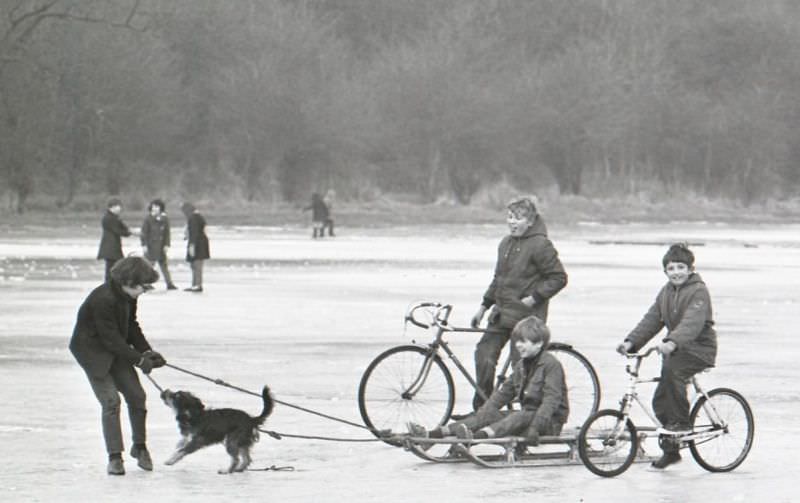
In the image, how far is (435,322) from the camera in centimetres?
1142

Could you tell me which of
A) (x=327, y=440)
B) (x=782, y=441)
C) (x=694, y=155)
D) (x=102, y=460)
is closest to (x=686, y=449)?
(x=782, y=441)

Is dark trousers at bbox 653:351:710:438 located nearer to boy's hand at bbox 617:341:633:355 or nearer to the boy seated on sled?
boy's hand at bbox 617:341:633:355

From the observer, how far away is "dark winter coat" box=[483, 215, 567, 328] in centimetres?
1177

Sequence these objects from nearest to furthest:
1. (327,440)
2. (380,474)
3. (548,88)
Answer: (380,474) → (327,440) → (548,88)

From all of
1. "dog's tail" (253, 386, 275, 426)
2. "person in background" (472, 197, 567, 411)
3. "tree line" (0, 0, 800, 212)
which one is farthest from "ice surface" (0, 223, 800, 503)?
"tree line" (0, 0, 800, 212)

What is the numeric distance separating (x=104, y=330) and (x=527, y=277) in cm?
321

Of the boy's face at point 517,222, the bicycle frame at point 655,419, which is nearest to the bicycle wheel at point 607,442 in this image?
the bicycle frame at point 655,419

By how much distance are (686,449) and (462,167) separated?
7764 cm

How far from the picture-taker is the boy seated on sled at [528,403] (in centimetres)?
1025

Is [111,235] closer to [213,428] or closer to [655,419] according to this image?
[213,428]

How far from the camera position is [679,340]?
10164 millimetres

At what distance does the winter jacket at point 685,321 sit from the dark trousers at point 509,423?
2.24ft

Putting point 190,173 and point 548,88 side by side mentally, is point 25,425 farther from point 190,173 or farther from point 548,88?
point 548,88

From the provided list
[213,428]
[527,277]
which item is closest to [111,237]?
[527,277]
